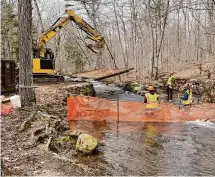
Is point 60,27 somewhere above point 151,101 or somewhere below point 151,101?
above

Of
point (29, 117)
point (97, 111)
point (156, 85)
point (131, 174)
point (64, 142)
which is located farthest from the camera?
point (156, 85)

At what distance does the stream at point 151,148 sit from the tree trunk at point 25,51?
2.30 meters

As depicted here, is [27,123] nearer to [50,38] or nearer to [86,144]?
[86,144]

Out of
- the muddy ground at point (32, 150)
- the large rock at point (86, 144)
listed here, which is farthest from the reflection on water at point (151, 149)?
the muddy ground at point (32, 150)

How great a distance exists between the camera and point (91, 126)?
499 inches

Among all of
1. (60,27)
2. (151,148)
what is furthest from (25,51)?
(60,27)

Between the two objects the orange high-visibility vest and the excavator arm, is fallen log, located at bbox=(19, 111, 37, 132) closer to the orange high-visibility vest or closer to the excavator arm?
the orange high-visibility vest

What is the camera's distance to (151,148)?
9.73 meters

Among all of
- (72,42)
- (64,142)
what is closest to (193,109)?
(64,142)

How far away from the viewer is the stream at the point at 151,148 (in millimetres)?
7898

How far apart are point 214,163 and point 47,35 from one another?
1553 cm

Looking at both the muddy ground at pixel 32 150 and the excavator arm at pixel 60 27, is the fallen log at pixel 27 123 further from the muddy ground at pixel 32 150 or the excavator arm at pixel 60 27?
the excavator arm at pixel 60 27

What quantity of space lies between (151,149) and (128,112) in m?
4.11

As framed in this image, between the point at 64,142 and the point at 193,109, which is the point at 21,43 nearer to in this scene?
the point at 64,142
